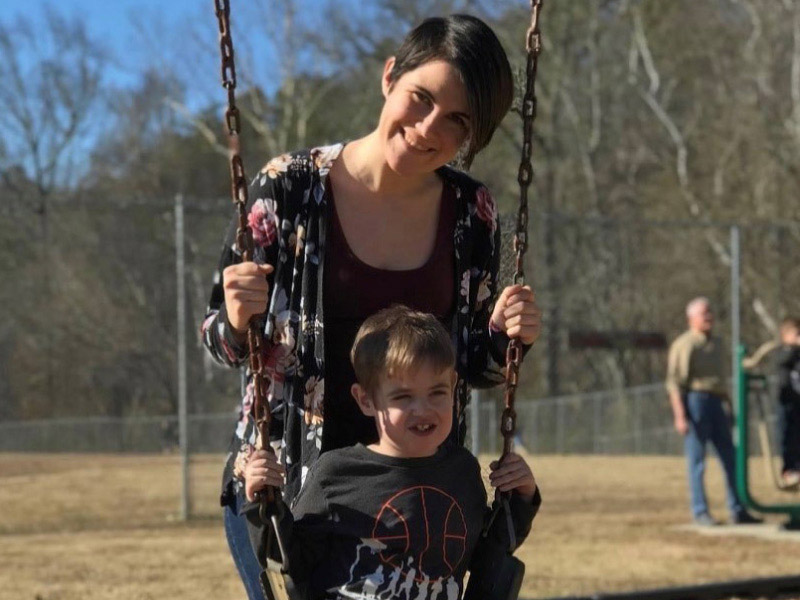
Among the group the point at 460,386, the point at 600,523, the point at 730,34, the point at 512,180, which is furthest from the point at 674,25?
the point at 460,386

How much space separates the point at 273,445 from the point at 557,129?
1108 inches

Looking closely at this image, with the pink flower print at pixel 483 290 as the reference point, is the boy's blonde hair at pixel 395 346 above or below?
below

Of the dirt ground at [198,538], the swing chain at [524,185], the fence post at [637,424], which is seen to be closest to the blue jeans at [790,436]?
the dirt ground at [198,538]

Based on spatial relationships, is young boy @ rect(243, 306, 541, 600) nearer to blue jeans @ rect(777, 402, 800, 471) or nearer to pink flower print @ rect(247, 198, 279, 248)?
pink flower print @ rect(247, 198, 279, 248)

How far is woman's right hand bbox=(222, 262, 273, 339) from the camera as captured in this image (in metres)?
2.65

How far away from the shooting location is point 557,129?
30.4m

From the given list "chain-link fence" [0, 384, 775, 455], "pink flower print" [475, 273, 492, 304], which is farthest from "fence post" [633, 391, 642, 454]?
"pink flower print" [475, 273, 492, 304]

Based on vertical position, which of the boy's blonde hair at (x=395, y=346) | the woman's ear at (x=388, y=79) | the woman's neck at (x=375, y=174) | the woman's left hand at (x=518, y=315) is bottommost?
the boy's blonde hair at (x=395, y=346)

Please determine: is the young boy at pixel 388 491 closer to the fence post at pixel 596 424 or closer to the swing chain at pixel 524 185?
the swing chain at pixel 524 185

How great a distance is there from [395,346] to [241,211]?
41 centimetres

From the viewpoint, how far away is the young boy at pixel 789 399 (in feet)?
33.9

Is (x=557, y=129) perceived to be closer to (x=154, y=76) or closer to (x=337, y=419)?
(x=154, y=76)

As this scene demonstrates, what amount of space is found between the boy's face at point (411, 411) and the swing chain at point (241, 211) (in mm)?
207

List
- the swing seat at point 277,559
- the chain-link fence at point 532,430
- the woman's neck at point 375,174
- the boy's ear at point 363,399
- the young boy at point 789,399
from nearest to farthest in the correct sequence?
the swing seat at point 277,559, the boy's ear at point 363,399, the woman's neck at point 375,174, the young boy at point 789,399, the chain-link fence at point 532,430
